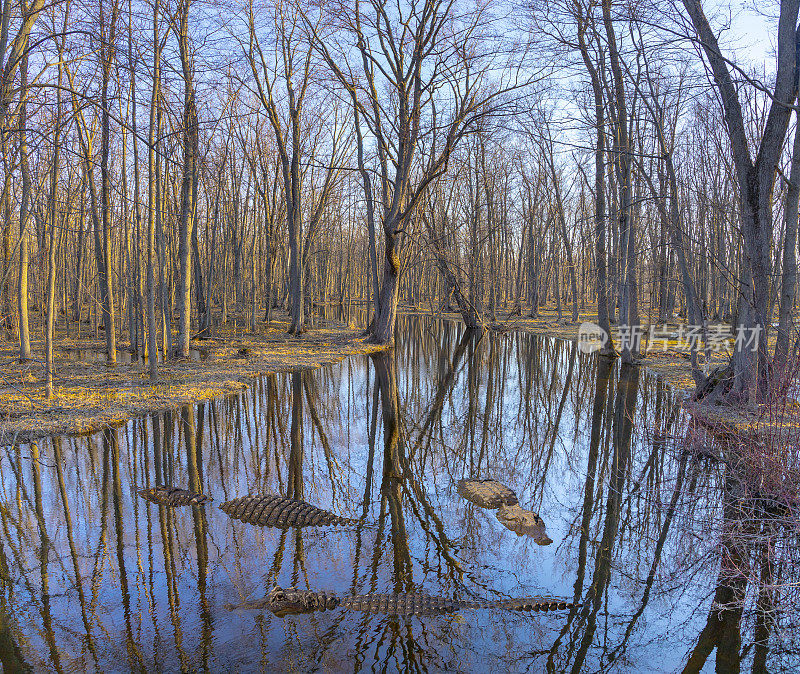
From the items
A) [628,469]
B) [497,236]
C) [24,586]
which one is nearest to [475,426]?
[628,469]

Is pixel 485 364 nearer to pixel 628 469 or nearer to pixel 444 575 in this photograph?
pixel 628 469

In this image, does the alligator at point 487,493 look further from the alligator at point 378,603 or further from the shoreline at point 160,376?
the shoreline at point 160,376

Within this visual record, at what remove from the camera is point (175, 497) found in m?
6.21

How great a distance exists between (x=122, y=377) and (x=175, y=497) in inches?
284

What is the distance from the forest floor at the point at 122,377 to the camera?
8.92 m

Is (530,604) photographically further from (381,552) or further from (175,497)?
(175,497)

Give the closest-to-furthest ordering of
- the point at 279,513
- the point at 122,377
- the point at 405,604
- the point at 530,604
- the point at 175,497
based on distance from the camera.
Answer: the point at 405,604 < the point at 530,604 < the point at 279,513 < the point at 175,497 < the point at 122,377

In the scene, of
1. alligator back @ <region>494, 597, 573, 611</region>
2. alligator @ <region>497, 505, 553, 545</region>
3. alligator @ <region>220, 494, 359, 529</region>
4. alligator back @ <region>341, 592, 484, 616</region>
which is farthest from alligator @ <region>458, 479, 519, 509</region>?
alligator back @ <region>341, 592, 484, 616</region>

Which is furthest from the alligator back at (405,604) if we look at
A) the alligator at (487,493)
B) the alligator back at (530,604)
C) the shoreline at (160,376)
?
the shoreline at (160,376)

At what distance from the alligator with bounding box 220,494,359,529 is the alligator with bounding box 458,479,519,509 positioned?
1.52 meters

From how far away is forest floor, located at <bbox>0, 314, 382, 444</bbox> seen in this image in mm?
8922

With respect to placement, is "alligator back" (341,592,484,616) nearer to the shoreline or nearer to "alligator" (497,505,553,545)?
"alligator" (497,505,553,545)

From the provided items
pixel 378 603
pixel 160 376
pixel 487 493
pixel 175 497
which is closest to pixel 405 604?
pixel 378 603

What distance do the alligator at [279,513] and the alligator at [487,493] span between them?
1.52 metres
